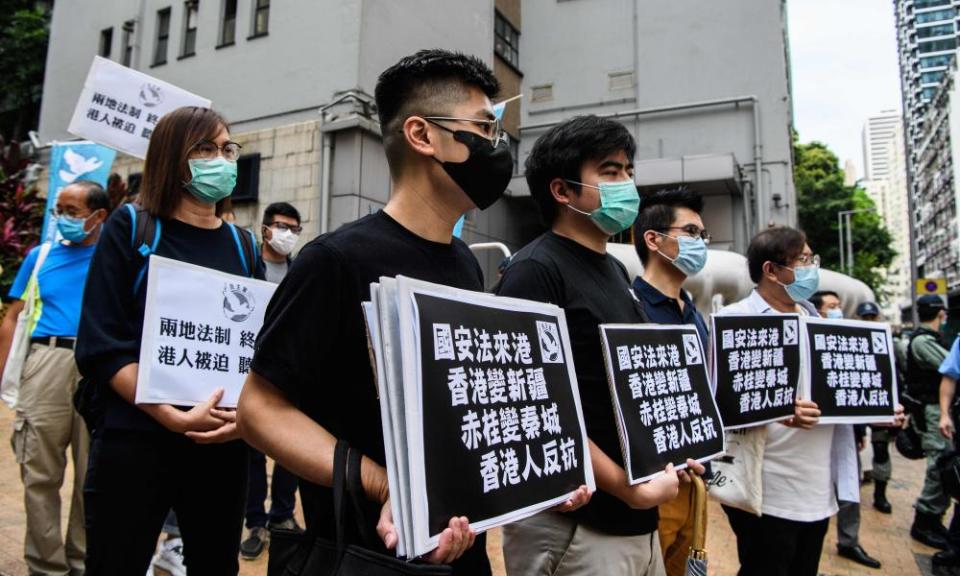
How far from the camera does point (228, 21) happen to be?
12.6 m

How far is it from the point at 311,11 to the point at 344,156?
300cm

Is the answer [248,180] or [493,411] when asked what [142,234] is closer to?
[493,411]

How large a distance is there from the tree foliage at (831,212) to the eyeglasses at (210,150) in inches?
1345

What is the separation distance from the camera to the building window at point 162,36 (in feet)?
44.4

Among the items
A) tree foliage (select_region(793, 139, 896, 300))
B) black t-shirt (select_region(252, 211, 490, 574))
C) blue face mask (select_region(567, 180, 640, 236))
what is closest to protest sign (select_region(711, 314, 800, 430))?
blue face mask (select_region(567, 180, 640, 236))

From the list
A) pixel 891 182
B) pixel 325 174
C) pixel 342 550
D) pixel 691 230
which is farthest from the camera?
pixel 891 182

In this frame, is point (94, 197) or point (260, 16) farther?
point (260, 16)

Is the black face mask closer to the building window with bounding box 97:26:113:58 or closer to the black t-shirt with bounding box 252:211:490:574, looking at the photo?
the black t-shirt with bounding box 252:211:490:574

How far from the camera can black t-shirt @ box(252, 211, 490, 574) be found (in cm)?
122

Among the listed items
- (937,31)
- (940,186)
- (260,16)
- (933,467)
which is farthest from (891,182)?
(933,467)

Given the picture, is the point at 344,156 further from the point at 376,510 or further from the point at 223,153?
the point at 376,510

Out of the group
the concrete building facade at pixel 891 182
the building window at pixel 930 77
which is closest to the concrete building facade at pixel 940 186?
the concrete building facade at pixel 891 182

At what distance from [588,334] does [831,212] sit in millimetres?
36976

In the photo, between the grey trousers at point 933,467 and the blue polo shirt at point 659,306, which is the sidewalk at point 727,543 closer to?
the grey trousers at point 933,467
